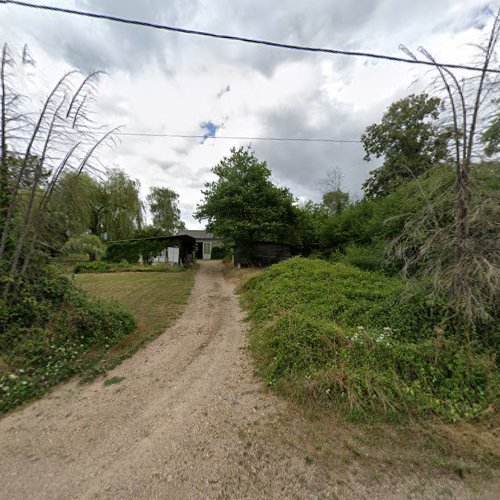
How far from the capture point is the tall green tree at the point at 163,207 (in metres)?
33.9

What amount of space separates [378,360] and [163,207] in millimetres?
35642

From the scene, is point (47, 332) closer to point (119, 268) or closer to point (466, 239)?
point (466, 239)

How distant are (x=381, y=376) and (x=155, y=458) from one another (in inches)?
105

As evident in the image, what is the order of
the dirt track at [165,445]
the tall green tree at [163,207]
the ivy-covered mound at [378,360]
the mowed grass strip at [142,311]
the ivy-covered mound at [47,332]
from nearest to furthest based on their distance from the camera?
the dirt track at [165,445], the ivy-covered mound at [378,360], the ivy-covered mound at [47,332], the mowed grass strip at [142,311], the tall green tree at [163,207]

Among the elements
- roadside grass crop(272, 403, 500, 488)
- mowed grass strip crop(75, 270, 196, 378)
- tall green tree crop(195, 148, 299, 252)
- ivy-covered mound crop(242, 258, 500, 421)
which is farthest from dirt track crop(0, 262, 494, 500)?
tall green tree crop(195, 148, 299, 252)

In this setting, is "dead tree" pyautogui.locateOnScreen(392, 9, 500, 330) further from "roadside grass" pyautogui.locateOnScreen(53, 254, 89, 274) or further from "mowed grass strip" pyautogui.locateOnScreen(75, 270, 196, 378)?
"roadside grass" pyautogui.locateOnScreen(53, 254, 89, 274)

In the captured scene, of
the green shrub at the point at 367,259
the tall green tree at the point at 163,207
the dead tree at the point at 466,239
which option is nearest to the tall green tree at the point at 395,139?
the green shrub at the point at 367,259

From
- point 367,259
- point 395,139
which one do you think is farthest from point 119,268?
point 395,139

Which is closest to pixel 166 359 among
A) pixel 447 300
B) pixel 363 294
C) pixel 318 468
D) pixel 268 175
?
pixel 318 468

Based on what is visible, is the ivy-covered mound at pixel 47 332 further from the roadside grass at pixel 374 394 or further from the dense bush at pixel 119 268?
the dense bush at pixel 119 268

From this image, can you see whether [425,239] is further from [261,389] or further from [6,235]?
[6,235]

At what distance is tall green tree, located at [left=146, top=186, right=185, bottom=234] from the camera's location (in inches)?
1334

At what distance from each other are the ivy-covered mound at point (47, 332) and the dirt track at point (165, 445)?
36 cm

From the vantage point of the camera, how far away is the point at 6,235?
14.2 feet
